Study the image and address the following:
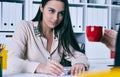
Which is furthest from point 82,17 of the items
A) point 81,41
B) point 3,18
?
point 3,18

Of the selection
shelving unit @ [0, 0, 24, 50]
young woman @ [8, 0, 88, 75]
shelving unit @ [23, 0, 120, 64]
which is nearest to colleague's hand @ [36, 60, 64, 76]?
young woman @ [8, 0, 88, 75]

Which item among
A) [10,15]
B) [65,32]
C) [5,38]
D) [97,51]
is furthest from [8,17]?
[97,51]

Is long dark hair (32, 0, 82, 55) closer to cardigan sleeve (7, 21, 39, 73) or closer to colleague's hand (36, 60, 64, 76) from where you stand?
cardigan sleeve (7, 21, 39, 73)

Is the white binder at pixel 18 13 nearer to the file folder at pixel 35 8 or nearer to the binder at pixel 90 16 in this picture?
the file folder at pixel 35 8

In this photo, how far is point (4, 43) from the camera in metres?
2.02

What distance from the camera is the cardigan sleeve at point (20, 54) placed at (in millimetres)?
1141

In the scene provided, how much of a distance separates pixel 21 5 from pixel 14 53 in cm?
84

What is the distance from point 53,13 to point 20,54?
1.92 ft

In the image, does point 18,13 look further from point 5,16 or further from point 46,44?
point 46,44

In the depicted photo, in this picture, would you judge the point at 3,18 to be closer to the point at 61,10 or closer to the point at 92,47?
the point at 61,10

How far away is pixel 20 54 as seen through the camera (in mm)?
1374

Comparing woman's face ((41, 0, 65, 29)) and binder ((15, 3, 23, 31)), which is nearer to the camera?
woman's face ((41, 0, 65, 29))

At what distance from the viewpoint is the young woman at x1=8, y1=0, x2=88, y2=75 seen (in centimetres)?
115

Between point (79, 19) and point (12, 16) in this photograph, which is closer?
point (12, 16)
